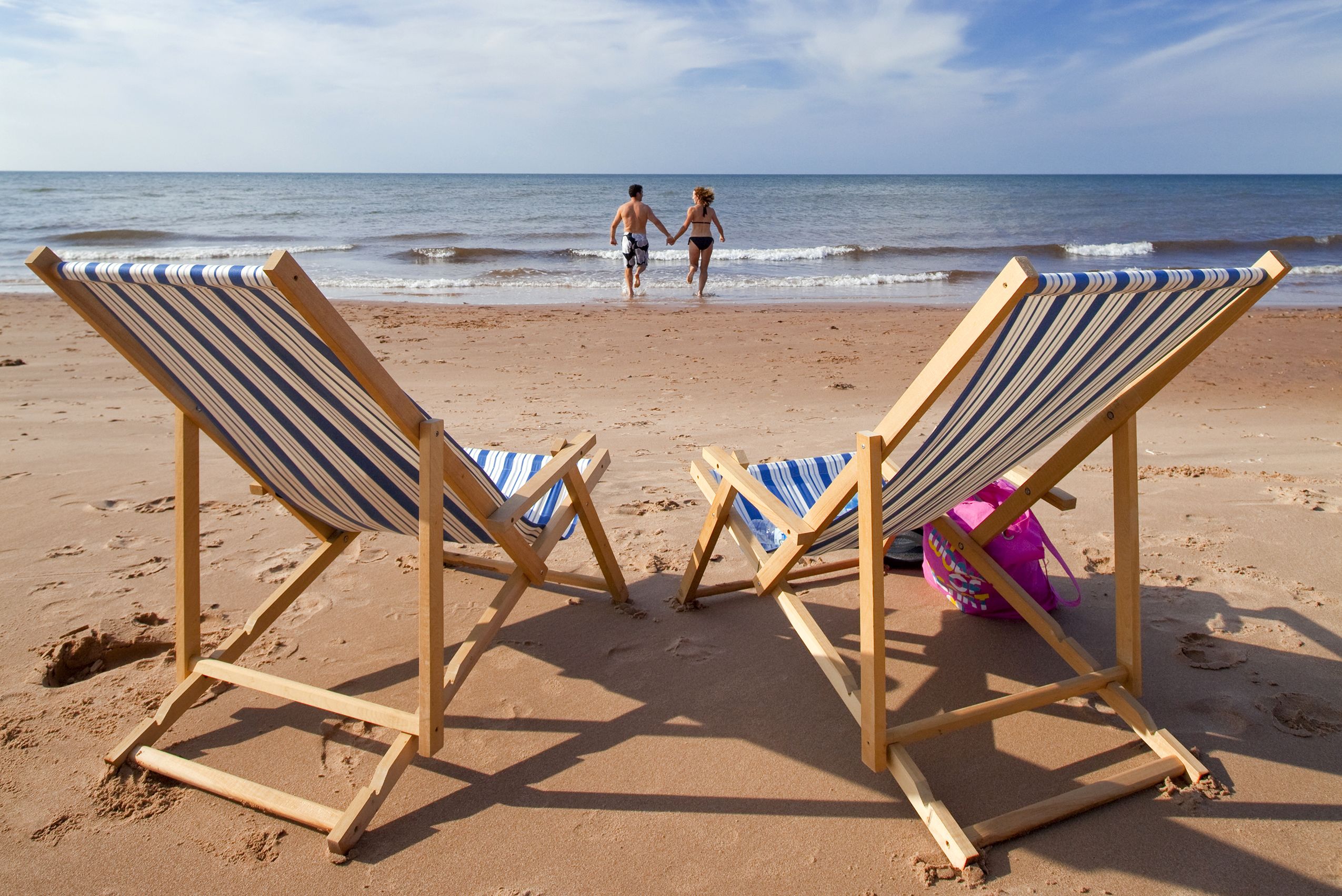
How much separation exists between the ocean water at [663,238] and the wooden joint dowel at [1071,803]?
9.14m

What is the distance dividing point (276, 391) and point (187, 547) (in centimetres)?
54

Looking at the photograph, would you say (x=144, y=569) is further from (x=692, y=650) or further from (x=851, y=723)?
(x=851, y=723)

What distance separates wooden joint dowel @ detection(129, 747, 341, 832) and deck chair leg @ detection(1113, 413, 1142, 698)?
183 centimetres

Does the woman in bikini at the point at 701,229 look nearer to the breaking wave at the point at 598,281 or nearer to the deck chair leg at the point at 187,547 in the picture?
the breaking wave at the point at 598,281

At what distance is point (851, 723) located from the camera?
2156 millimetres

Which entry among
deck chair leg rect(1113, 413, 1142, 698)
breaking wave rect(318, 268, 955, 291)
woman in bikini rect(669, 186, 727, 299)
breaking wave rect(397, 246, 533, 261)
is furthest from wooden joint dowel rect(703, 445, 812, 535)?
breaking wave rect(397, 246, 533, 261)

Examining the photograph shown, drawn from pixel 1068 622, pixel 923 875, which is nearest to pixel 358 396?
pixel 923 875

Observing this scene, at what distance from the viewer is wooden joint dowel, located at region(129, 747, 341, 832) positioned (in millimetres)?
1749

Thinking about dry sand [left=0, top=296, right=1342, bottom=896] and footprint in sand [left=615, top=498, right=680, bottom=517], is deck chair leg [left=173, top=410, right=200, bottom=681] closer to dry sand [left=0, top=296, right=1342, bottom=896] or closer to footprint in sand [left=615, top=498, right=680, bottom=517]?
dry sand [left=0, top=296, right=1342, bottom=896]

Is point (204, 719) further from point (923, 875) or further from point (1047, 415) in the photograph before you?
point (1047, 415)

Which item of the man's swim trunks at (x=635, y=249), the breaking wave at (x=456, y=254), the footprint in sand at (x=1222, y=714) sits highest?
the man's swim trunks at (x=635, y=249)

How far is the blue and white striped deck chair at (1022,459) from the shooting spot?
5.34 ft

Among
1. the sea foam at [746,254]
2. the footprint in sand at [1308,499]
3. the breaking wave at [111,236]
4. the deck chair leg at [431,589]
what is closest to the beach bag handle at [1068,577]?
the footprint in sand at [1308,499]

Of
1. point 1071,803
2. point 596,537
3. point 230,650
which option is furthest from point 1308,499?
point 230,650
